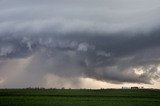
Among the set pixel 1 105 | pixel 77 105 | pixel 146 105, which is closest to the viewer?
pixel 1 105

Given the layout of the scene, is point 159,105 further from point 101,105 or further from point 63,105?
point 63,105

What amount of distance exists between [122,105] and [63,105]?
40.7 ft

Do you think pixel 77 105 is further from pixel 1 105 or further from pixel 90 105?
pixel 1 105

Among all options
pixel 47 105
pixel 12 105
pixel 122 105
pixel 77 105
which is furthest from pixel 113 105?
pixel 12 105

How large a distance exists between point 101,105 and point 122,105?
478 cm

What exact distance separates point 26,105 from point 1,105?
5075mm

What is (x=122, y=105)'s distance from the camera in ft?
230

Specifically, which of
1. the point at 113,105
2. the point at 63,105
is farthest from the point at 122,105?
the point at 63,105

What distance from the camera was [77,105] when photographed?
221ft

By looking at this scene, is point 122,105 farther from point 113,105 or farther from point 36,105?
point 36,105

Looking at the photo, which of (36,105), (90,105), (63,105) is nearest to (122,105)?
(90,105)

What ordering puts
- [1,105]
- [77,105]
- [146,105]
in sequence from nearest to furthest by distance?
[1,105] → [77,105] → [146,105]

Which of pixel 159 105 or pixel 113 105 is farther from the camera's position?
pixel 159 105

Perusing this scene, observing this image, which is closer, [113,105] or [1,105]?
[1,105]
